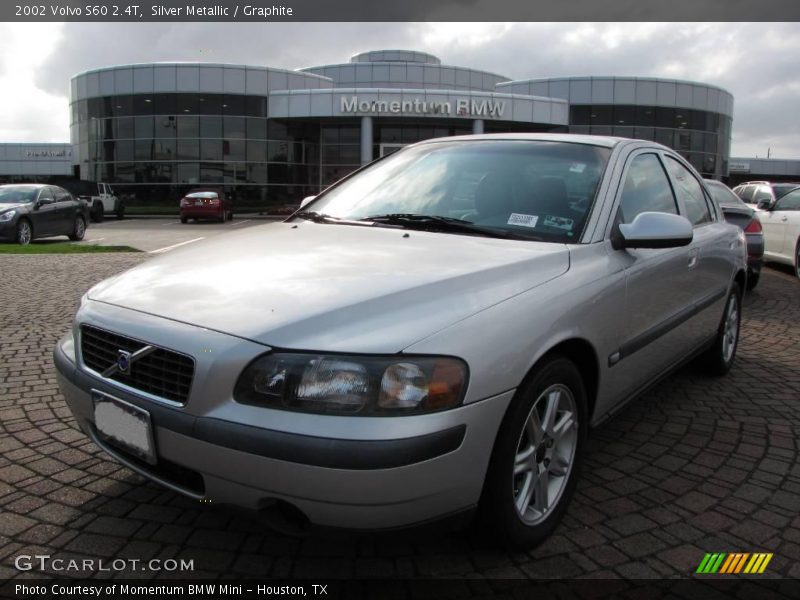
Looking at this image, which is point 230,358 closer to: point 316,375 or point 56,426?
point 316,375

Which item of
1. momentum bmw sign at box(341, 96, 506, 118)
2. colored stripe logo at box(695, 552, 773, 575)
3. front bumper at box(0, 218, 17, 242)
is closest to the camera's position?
colored stripe logo at box(695, 552, 773, 575)

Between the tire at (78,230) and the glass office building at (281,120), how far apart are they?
16.6m

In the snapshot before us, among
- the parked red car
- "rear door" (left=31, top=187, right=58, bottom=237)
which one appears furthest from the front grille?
the parked red car

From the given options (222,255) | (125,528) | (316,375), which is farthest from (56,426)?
(316,375)

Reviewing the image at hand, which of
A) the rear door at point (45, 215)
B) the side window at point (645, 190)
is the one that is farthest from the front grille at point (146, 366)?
the rear door at point (45, 215)

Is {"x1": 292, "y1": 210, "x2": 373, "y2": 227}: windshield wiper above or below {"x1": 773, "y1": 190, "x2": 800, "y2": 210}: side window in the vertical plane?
below

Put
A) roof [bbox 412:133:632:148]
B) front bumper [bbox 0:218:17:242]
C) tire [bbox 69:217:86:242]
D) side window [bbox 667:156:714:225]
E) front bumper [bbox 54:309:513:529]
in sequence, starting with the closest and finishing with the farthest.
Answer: front bumper [bbox 54:309:513:529], roof [bbox 412:133:632:148], side window [bbox 667:156:714:225], front bumper [bbox 0:218:17:242], tire [bbox 69:217:86:242]

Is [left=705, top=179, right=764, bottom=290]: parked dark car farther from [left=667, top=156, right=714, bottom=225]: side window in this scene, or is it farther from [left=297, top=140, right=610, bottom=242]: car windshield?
[left=297, top=140, right=610, bottom=242]: car windshield

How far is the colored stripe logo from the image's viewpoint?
246 cm

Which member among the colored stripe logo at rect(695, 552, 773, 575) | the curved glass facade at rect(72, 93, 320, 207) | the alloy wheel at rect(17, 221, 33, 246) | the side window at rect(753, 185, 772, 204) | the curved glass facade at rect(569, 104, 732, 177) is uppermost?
the curved glass facade at rect(569, 104, 732, 177)

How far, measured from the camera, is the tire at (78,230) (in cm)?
1758

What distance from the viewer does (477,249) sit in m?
2.77

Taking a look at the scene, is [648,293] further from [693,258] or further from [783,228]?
[783,228]

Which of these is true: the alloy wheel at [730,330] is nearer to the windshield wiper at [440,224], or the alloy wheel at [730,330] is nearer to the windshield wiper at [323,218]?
the windshield wiper at [440,224]
